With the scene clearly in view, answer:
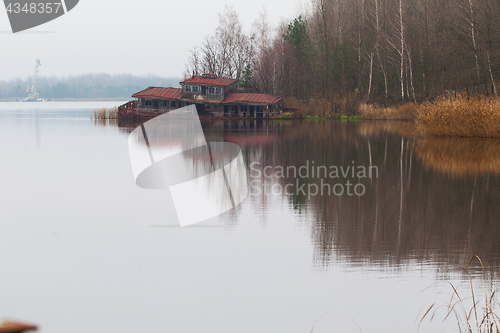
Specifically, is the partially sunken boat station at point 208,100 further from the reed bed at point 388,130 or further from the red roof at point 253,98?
the reed bed at point 388,130

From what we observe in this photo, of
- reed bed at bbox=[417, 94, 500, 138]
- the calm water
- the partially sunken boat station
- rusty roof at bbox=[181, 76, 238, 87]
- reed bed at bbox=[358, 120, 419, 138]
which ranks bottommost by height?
the calm water

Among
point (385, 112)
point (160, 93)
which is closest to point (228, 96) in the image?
point (160, 93)

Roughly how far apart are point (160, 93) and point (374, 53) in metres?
24.4

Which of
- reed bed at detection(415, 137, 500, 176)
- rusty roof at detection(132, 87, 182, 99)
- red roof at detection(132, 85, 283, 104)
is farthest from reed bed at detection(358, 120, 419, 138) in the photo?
rusty roof at detection(132, 87, 182, 99)

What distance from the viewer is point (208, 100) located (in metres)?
59.4

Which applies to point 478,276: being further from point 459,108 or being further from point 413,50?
point 413,50

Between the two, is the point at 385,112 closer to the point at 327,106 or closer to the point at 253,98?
the point at 327,106

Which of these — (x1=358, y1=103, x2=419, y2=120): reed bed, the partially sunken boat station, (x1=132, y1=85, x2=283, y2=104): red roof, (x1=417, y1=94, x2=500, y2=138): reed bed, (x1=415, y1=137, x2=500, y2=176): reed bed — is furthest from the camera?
the partially sunken boat station

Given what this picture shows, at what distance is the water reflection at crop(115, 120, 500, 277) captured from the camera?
282 inches

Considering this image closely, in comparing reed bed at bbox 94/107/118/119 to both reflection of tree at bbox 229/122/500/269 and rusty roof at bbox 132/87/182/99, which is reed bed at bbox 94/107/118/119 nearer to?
rusty roof at bbox 132/87/182/99

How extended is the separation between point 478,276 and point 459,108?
63.9ft

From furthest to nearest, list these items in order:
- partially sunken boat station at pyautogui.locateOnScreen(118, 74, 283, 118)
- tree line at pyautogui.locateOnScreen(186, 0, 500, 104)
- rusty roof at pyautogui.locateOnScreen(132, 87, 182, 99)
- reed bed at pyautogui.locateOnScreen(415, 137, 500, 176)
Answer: rusty roof at pyautogui.locateOnScreen(132, 87, 182, 99) → partially sunken boat station at pyautogui.locateOnScreen(118, 74, 283, 118) → tree line at pyautogui.locateOnScreen(186, 0, 500, 104) → reed bed at pyautogui.locateOnScreen(415, 137, 500, 176)

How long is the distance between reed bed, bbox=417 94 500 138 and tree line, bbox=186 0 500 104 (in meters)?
13.3

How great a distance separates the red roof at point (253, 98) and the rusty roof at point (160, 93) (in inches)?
230
